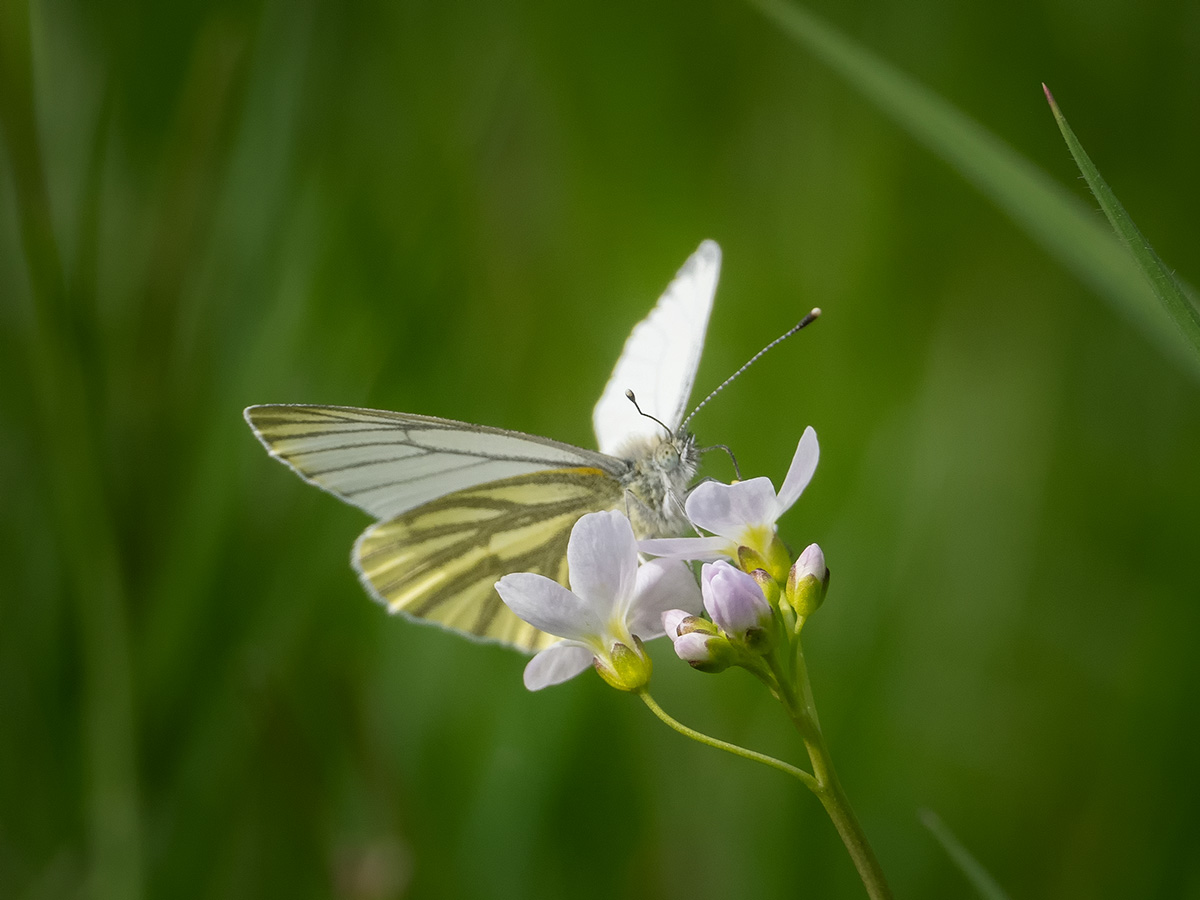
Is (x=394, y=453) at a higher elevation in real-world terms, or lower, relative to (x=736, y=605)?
lower

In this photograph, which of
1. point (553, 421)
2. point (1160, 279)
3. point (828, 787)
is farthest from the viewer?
point (553, 421)

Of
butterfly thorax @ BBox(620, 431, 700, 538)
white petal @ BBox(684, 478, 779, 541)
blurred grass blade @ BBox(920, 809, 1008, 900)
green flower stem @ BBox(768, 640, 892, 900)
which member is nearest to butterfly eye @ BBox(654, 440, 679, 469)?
butterfly thorax @ BBox(620, 431, 700, 538)

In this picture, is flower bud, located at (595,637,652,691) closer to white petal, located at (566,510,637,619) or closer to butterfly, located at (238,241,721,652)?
white petal, located at (566,510,637,619)

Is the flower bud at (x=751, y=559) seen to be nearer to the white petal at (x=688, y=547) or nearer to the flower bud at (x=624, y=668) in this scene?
the white petal at (x=688, y=547)

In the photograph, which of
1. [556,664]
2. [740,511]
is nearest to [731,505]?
[740,511]

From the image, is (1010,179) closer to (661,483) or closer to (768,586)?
(768,586)
